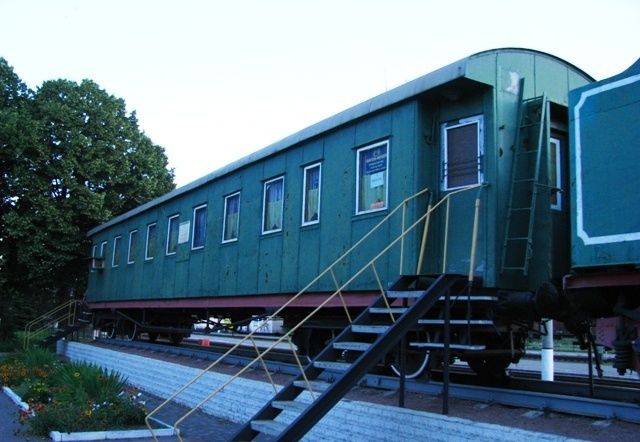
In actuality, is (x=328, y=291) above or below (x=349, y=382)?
above

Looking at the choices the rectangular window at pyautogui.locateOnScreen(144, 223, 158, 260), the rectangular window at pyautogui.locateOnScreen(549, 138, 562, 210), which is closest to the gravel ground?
the rectangular window at pyautogui.locateOnScreen(549, 138, 562, 210)

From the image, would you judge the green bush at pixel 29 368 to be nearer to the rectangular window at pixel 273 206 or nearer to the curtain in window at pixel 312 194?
the rectangular window at pixel 273 206

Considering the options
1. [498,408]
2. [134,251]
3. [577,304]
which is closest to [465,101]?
[577,304]

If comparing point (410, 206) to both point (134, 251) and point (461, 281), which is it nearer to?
point (461, 281)

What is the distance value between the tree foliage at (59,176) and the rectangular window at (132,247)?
6.68m

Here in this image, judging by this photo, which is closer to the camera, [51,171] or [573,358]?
[573,358]

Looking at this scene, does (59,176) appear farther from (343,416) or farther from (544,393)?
(544,393)

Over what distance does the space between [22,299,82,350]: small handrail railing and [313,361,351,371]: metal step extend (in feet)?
46.9

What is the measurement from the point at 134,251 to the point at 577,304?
13055 millimetres

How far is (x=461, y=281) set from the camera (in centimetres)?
608

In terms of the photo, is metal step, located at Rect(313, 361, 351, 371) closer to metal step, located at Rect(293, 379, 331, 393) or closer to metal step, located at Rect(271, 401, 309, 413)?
metal step, located at Rect(293, 379, 331, 393)

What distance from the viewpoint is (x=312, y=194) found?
9.02 meters

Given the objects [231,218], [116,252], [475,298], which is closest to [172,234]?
[231,218]

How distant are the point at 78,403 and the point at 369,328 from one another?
4.29m
